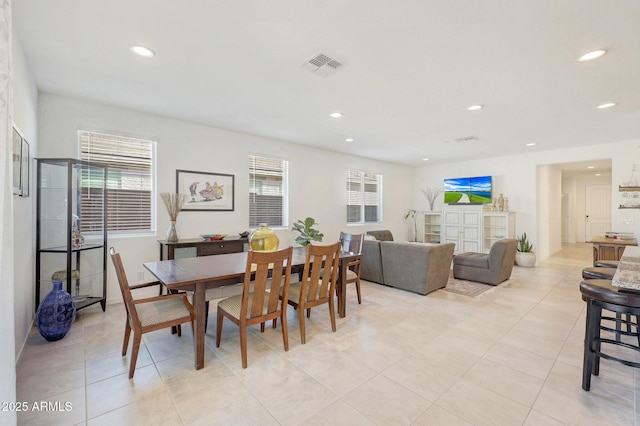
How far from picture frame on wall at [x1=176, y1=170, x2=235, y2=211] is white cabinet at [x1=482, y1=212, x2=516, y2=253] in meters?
5.68

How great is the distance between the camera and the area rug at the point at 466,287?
429 cm

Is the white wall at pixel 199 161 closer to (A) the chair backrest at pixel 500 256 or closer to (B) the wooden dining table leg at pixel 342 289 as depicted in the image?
(B) the wooden dining table leg at pixel 342 289

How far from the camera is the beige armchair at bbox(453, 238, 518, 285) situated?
4.63m

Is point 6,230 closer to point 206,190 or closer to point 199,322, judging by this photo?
point 199,322

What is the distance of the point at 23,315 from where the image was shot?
2.60 metres

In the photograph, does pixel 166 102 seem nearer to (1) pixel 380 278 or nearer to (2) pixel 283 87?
(2) pixel 283 87

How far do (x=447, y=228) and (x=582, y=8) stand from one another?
19.5 ft

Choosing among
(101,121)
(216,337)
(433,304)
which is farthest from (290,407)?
(101,121)

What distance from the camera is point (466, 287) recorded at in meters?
4.55

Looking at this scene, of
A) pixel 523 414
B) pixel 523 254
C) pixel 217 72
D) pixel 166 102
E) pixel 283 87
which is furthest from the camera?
pixel 523 254

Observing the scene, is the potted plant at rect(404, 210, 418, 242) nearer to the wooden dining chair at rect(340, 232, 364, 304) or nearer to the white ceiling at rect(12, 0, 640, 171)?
the white ceiling at rect(12, 0, 640, 171)

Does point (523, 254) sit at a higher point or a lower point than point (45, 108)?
lower

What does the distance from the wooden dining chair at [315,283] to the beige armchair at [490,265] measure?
3.13 metres

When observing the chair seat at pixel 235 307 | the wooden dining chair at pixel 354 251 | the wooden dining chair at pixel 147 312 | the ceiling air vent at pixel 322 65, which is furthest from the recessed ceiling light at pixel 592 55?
the wooden dining chair at pixel 147 312
